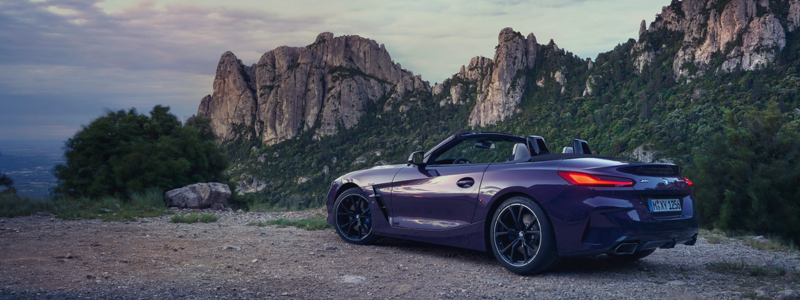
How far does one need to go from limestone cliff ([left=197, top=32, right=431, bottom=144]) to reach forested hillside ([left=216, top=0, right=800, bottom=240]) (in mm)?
→ 2667

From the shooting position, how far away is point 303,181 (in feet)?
348

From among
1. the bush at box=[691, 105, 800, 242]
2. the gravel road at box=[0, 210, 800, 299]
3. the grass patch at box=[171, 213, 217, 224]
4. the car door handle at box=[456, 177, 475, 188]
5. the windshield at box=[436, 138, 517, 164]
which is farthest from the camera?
the bush at box=[691, 105, 800, 242]

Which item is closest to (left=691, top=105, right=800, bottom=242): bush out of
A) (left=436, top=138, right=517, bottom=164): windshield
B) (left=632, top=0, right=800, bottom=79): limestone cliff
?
(left=436, top=138, right=517, bottom=164): windshield

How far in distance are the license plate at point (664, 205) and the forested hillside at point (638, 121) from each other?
13.7 metres

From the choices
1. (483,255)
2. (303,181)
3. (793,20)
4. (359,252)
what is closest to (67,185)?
(359,252)

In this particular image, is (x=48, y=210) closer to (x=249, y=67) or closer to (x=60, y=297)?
(x=60, y=297)

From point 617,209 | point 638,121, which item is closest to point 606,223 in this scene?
point 617,209

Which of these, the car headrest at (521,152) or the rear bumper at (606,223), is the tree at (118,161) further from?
the rear bumper at (606,223)

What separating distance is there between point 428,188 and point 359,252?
1058 millimetres

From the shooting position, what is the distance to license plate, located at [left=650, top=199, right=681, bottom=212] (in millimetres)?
3570

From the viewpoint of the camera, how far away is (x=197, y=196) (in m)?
11.9

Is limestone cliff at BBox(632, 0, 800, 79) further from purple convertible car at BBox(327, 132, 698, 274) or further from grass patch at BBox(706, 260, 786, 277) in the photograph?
purple convertible car at BBox(327, 132, 698, 274)

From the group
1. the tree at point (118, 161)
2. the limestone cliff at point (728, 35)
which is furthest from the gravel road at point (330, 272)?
the limestone cliff at point (728, 35)

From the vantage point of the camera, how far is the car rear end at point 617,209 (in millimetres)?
3426
